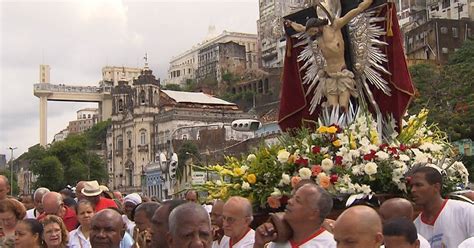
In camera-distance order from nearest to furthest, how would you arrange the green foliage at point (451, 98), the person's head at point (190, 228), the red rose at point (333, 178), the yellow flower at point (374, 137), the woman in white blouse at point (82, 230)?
the person's head at point (190, 228)
the woman in white blouse at point (82, 230)
the red rose at point (333, 178)
the yellow flower at point (374, 137)
the green foliage at point (451, 98)

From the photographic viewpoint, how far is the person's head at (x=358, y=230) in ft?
14.4

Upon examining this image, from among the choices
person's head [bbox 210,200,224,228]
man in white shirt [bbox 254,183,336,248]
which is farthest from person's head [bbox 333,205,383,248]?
person's head [bbox 210,200,224,228]

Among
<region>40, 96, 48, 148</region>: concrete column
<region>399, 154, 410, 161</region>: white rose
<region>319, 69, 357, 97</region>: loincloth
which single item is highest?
<region>40, 96, 48, 148</region>: concrete column

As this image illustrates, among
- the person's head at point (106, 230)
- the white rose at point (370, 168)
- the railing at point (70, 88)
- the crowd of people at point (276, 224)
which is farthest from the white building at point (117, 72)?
the person's head at point (106, 230)

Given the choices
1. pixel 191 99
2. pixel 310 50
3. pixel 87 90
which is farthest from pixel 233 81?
pixel 310 50

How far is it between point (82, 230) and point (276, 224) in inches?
111

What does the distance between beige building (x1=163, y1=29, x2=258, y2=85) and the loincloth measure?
10165 centimetres

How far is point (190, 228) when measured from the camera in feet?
12.8

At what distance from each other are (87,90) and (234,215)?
106 m

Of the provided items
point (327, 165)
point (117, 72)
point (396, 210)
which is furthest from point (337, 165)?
point (117, 72)

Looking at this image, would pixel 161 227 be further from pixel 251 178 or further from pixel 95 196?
pixel 95 196

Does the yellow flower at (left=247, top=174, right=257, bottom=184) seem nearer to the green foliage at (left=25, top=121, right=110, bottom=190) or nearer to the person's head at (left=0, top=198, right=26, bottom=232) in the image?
the person's head at (left=0, top=198, right=26, bottom=232)

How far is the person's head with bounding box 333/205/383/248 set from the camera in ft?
14.4

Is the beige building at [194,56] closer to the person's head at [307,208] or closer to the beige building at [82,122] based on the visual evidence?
the beige building at [82,122]
